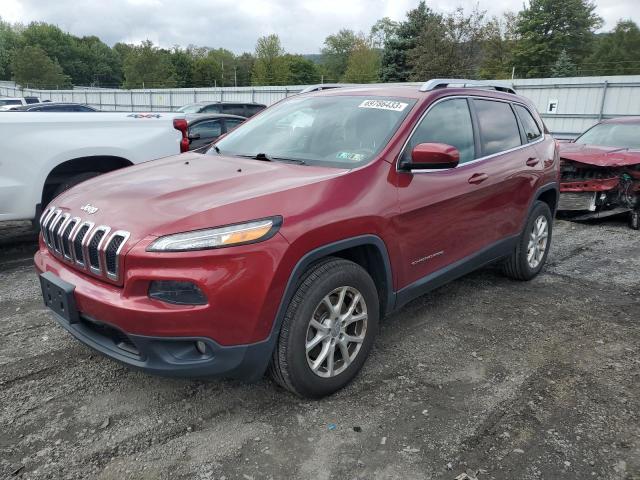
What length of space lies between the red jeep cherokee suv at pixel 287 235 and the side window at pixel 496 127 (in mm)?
23

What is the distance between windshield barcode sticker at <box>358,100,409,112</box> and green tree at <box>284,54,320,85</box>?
69388 mm

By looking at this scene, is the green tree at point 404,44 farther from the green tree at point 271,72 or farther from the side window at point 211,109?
the green tree at point 271,72

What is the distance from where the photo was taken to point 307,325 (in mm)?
2707

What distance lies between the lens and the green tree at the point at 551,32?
52.9m

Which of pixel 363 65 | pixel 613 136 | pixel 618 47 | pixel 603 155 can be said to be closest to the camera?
pixel 603 155

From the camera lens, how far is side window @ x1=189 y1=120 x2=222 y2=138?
31.9 feet

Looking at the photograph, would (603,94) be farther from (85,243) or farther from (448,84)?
(85,243)

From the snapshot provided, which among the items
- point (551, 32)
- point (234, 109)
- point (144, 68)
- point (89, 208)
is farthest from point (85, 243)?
point (144, 68)

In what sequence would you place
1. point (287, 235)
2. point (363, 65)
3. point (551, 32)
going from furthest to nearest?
point (363, 65), point (551, 32), point (287, 235)

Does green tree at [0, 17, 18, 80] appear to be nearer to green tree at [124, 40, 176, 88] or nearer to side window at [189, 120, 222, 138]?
green tree at [124, 40, 176, 88]

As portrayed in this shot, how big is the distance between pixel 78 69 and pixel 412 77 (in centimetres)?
9390

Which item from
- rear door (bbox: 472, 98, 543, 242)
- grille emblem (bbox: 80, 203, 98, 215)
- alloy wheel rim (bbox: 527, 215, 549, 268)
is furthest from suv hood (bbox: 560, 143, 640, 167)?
grille emblem (bbox: 80, 203, 98, 215)

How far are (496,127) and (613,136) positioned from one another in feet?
17.7

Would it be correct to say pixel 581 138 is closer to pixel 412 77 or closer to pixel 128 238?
pixel 128 238
